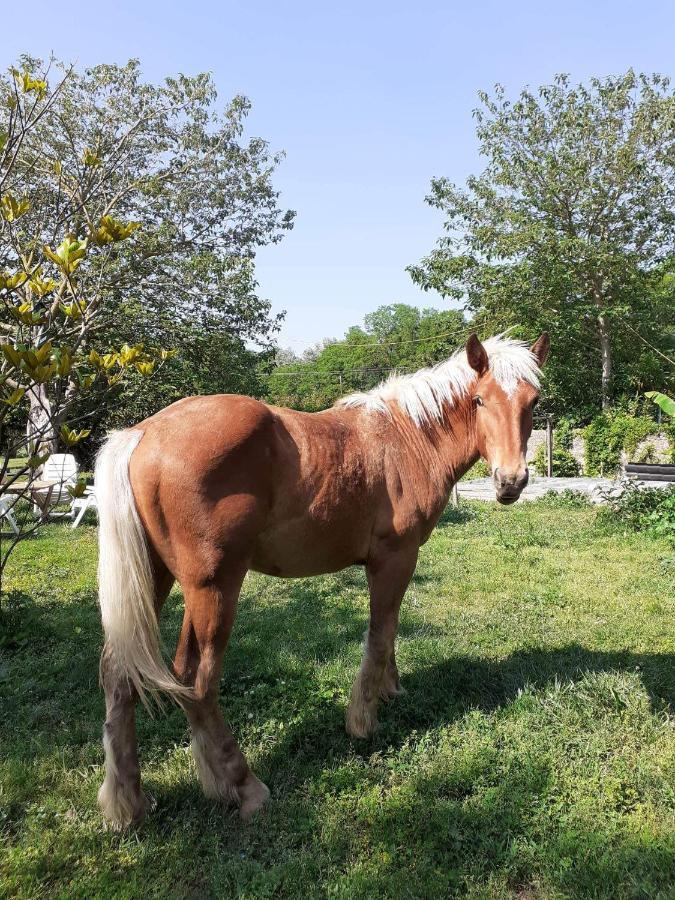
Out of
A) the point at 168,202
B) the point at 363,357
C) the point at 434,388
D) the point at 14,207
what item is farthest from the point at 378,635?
the point at 363,357

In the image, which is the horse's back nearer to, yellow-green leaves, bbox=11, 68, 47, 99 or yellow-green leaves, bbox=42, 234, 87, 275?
yellow-green leaves, bbox=42, 234, 87, 275

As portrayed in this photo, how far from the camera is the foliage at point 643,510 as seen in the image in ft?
23.6

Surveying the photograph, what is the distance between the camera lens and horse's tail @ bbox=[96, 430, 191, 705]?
2246 mm

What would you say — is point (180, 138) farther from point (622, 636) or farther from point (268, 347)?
point (622, 636)

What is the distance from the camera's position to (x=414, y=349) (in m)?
62.5

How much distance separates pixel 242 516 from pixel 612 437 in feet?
54.4

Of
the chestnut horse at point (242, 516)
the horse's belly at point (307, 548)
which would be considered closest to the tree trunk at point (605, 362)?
the chestnut horse at point (242, 516)

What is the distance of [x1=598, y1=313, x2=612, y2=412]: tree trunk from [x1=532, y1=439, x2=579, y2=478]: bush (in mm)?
2132

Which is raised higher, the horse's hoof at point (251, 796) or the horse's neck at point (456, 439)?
the horse's neck at point (456, 439)

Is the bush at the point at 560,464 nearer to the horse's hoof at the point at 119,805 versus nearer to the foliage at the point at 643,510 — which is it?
the foliage at the point at 643,510

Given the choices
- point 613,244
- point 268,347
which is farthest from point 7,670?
point 613,244

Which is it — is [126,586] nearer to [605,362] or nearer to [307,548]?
[307,548]

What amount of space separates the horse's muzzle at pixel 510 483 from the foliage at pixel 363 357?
172ft

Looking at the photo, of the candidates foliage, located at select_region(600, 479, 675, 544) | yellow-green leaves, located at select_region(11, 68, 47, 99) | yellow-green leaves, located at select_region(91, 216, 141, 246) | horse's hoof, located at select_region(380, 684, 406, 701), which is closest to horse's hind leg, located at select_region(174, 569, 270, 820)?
horse's hoof, located at select_region(380, 684, 406, 701)
